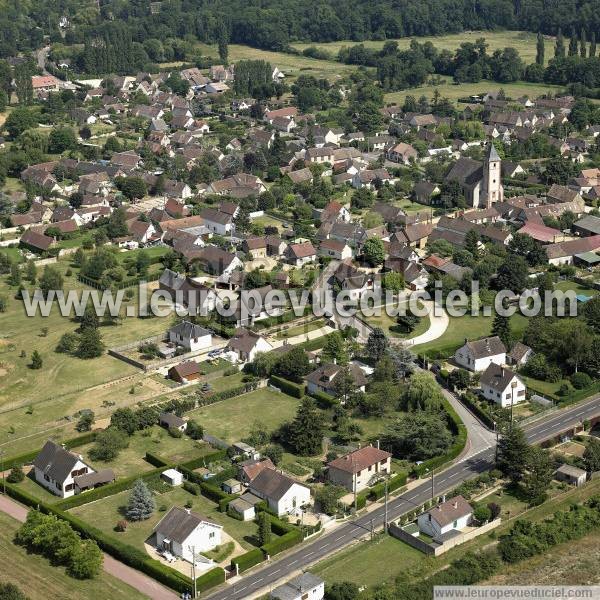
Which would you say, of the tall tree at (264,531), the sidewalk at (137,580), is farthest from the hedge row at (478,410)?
the sidewalk at (137,580)

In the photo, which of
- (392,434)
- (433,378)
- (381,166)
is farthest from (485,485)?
(381,166)

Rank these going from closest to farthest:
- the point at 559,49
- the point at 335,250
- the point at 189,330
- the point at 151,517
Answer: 1. the point at 151,517
2. the point at 189,330
3. the point at 335,250
4. the point at 559,49

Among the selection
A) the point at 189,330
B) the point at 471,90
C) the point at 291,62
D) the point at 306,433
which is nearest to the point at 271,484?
the point at 306,433

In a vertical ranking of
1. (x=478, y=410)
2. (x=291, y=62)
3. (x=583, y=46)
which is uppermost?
(x=583, y=46)

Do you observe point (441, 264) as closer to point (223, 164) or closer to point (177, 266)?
point (177, 266)

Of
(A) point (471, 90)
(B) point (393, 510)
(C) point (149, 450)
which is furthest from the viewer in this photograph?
(A) point (471, 90)

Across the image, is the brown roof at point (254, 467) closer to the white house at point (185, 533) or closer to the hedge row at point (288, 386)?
the white house at point (185, 533)

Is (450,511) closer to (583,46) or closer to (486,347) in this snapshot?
(486,347)

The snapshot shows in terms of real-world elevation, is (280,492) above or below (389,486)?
above
